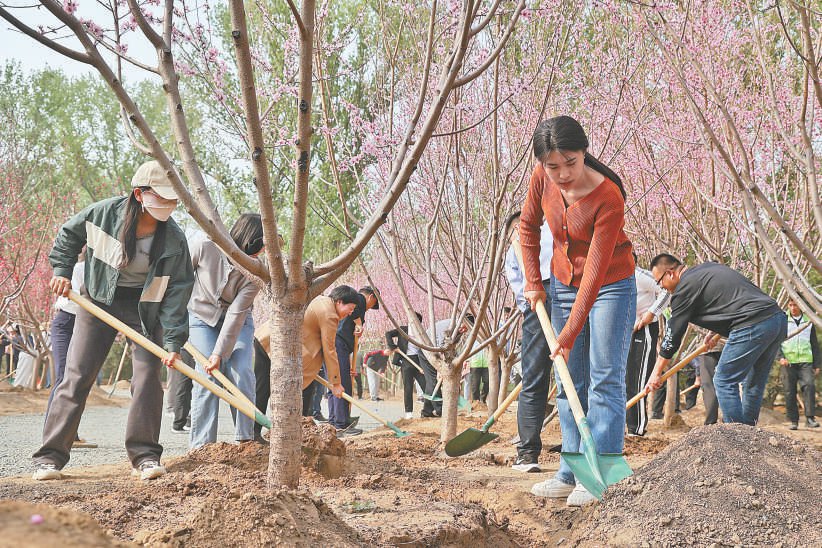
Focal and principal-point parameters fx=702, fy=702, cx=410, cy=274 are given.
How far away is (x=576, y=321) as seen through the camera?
3043mm

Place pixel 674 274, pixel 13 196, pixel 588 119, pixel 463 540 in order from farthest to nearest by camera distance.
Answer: pixel 13 196 < pixel 588 119 < pixel 674 274 < pixel 463 540

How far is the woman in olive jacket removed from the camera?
3.89 meters

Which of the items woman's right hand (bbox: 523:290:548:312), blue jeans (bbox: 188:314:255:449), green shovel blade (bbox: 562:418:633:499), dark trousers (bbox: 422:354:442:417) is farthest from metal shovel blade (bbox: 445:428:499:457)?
dark trousers (bbox: 422:354:442:417)

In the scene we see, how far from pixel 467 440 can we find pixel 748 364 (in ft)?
7.23

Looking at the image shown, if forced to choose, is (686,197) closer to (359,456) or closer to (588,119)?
(588,119)

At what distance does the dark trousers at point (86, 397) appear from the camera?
3.92m

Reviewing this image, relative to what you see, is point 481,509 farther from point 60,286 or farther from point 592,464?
point 60,286

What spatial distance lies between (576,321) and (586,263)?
0.84 ft

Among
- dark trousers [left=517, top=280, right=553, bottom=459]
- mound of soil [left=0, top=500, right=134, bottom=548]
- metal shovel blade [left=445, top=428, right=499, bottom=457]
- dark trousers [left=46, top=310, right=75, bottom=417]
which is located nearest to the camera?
mound of soil [left=0, top=500, right=134, bottom=548]

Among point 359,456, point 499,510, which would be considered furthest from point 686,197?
point 499,510

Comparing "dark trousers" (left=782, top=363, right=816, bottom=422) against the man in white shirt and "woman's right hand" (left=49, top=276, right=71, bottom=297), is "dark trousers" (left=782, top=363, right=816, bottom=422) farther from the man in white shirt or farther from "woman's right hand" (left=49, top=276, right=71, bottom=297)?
"woman's right hand" (left=49, top=276, right=71, bottom=297)

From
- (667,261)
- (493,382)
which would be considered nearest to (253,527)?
(667,261)

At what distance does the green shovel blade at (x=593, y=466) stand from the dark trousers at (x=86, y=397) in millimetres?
2381

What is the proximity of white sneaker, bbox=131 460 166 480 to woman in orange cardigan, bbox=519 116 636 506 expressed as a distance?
2.02m
